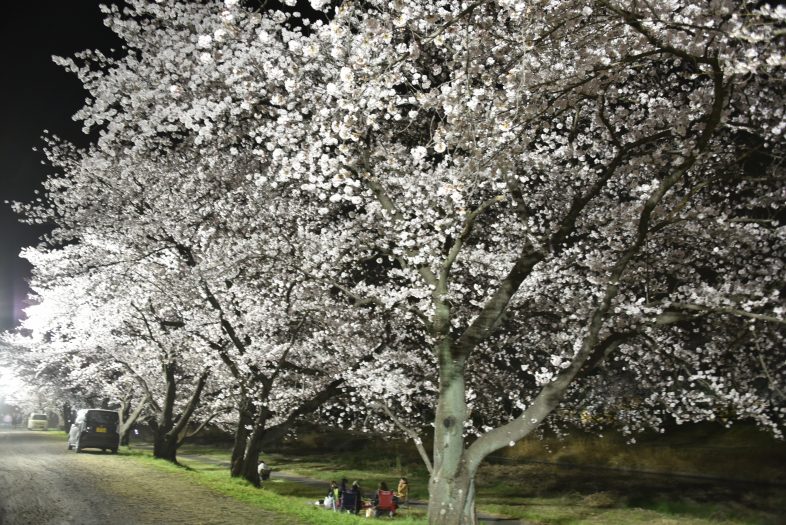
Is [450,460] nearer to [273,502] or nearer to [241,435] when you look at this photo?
[273,502]

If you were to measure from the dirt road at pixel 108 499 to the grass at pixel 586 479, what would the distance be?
1.10 meters

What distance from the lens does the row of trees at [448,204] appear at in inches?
381

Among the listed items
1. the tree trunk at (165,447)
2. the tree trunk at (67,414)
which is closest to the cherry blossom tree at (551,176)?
the tree trunk at (165,447)

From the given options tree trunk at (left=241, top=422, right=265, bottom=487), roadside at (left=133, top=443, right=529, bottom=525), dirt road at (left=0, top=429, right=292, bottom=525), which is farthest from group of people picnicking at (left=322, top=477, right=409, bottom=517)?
dirt road at (left=0, top=429, right=292, bottom=525)

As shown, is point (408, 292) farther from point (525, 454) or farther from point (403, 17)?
point (525, 454)

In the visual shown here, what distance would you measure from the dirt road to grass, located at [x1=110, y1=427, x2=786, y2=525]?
1.10 m

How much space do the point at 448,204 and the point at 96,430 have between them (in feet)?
82.0

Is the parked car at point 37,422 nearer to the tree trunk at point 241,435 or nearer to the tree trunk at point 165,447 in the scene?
the tree trunk at point 165,447

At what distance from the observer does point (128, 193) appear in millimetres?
20031

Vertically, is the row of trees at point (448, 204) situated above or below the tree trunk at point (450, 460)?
above

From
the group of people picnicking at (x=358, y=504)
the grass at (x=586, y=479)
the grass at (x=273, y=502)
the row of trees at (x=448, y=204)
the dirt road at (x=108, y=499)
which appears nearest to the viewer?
the row of trees at (x=448, y=204)

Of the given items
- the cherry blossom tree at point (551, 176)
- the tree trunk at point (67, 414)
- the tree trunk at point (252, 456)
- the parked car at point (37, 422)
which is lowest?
the parked car at point (37, 422)

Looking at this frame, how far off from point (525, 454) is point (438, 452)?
39.6 metres

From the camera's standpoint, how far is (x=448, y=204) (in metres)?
11.2
